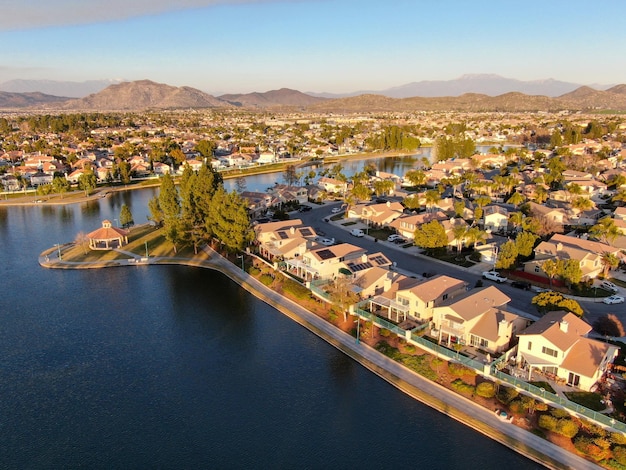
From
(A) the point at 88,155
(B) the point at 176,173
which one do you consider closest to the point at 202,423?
(B) the point at 176,173

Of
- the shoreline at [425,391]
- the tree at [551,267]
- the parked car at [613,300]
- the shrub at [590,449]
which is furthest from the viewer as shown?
the tree at [551,267]

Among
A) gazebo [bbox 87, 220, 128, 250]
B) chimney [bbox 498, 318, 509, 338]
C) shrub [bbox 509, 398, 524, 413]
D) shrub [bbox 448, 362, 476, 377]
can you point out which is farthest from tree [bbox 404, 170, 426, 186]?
shrub [bbox 509, 398, 524, 413]

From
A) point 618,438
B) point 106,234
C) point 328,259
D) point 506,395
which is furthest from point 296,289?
point 106,234

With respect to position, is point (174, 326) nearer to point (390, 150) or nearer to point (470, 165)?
point (470, 165)

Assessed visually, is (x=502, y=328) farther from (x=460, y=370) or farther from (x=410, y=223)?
(x=410, y=223)

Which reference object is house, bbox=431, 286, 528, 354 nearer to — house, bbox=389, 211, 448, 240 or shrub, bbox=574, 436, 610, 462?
shrub, bbox=574, 436, 610, 462

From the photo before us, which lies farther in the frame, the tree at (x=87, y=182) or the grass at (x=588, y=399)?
the tree at (x=87, y=182)

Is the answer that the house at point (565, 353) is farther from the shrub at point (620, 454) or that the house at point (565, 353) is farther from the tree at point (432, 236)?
the tree at point (432, 236)

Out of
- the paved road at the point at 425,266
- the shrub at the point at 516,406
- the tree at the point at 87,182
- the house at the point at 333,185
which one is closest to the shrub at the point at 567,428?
the shrub at the point at 516,406
